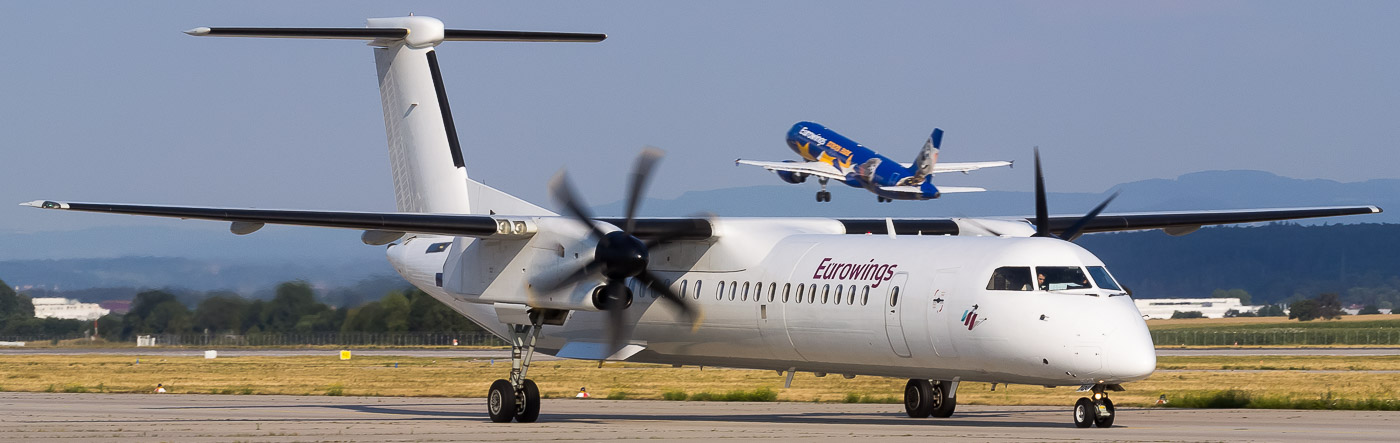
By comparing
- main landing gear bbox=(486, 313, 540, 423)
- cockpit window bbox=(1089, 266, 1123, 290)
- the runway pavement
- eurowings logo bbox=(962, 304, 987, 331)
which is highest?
cockpit window bbox=(1089, 266, 1123, 290)

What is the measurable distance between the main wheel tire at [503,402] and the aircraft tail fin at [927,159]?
4567 centimetres

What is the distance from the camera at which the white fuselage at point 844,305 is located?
1677cm

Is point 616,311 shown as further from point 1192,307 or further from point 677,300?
point 1192,307

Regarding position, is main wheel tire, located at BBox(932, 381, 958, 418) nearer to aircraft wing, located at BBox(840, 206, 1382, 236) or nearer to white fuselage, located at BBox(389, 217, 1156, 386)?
white fuselage, located at BBox(389, 217, 1156, 386)

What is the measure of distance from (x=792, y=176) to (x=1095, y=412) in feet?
184

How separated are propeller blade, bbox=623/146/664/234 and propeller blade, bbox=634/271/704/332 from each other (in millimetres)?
774

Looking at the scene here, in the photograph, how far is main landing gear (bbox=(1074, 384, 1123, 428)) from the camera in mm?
17312

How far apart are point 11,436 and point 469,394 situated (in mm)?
15539

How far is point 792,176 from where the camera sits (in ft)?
241

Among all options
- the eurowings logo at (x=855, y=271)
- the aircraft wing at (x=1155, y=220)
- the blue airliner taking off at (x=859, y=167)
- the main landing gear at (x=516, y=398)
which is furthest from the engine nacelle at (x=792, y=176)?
the eurowings logo at (x=855, y=271)

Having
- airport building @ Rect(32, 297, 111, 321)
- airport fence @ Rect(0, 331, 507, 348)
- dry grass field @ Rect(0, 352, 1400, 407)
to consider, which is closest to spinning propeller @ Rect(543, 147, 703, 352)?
dry grass field @ Rect(0, 352, 1400, 407)

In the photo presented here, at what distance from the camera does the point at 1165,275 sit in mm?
192375

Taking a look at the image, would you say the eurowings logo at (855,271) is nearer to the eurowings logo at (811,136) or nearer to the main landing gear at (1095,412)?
the main landing gear at (1095,412)

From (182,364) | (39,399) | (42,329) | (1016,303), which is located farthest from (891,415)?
(42,329)
